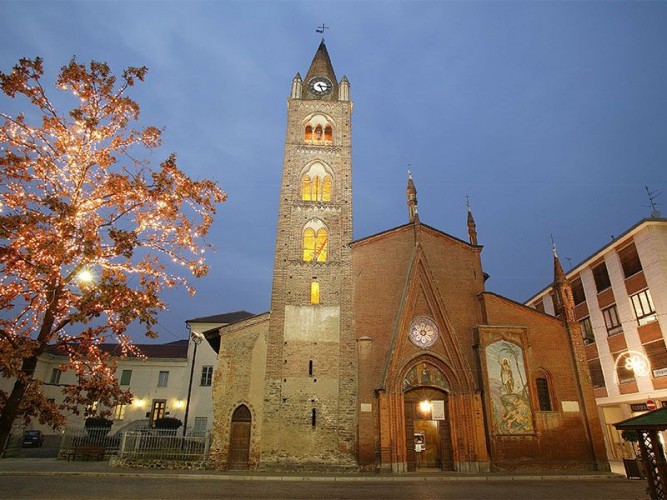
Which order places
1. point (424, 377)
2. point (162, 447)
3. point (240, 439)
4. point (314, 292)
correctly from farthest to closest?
point (314, 292) < point (424, 377) < point (240, 439) < point (162, 447)

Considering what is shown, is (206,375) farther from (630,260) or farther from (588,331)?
(630,260)

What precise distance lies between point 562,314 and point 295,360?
48.4 ft

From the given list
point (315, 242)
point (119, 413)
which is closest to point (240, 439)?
point (315, 242)

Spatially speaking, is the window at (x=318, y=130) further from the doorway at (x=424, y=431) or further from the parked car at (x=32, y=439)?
the parked car at (x=32, y=439)

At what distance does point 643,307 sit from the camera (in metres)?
25.6

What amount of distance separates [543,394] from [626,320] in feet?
34.2

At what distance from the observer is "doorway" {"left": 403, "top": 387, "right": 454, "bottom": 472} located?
65.4 ft

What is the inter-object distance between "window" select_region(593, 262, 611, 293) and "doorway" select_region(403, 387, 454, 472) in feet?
55.9

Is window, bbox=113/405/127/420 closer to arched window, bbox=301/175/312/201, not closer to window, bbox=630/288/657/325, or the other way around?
arched window, bbox=301/175/312/201

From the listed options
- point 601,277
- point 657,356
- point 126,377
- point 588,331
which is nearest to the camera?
point 657,356

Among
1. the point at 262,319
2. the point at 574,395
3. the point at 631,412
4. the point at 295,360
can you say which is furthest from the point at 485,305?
the point at 631,412

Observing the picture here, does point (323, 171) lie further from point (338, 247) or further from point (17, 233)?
point (17, 233)

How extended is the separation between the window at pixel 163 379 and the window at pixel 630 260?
1445 inches

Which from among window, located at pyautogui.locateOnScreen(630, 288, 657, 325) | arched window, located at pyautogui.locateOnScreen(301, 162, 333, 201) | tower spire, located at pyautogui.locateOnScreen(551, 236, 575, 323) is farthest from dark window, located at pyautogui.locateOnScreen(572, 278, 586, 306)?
arched window, located at pyautogui.locateOnScreen(301, 162, 333, 201)
